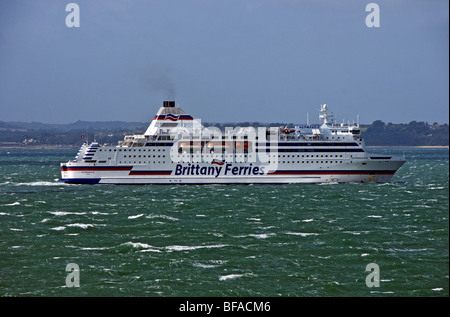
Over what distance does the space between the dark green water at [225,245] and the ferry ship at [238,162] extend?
10268mm

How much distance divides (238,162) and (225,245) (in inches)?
1168

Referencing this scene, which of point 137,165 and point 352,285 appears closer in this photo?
point 352,285

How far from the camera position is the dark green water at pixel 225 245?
18109mm

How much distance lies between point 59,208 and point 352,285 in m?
22.9

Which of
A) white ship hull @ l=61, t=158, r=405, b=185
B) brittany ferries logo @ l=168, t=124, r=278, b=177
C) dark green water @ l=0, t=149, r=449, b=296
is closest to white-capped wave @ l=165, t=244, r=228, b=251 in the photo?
dark green water @ l=0, t=149, r=449, b=296

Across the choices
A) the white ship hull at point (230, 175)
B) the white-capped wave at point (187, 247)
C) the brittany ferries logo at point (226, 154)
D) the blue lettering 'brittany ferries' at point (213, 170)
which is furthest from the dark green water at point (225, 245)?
the brittany ferries logo at point (226, 154)

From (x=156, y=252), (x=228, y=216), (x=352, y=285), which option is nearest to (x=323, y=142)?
(x=228, y=216)

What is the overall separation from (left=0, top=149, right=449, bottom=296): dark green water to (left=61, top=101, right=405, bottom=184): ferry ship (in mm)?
10268

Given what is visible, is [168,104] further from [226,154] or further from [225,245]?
[225,245]

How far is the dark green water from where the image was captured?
1811 cm

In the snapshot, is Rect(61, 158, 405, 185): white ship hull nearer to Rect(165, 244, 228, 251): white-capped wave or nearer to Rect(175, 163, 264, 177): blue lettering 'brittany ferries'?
Rect(175, 163, 264, 177): blue lettering 'brittany ferries'

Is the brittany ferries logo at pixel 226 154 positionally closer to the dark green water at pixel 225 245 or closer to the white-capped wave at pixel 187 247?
the dark green water at pixel 225 245
